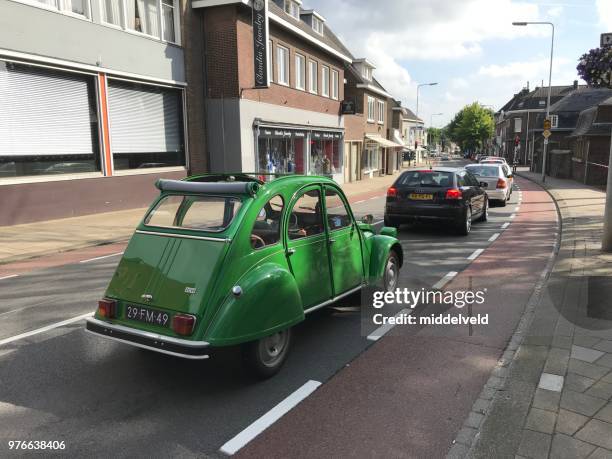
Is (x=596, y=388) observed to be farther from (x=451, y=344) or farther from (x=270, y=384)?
(x=270, y=384)

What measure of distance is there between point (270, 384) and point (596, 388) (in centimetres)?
254

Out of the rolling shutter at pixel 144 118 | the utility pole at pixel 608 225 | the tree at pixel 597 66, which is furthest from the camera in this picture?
the rolling shutter at pixel 144 118

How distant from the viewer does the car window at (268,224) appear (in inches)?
158

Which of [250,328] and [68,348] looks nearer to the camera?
[250,328]

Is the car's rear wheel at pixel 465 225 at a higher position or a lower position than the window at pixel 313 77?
lower

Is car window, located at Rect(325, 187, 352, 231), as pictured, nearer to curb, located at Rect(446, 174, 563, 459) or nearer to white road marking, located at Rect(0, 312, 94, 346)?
curb, located at Rect(446, 174, 563, 459)

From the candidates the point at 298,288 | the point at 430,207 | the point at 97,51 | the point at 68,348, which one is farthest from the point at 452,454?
the point at 97,51

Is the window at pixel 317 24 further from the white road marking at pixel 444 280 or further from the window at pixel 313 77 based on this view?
the white road marking at pixel 444 280

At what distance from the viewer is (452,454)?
9.81 feet

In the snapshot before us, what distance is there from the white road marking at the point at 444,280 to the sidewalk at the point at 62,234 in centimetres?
783

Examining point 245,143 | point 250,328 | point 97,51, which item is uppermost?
point 97,51

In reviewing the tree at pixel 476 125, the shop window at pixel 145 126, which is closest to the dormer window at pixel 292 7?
the shop window at pixel 145 126

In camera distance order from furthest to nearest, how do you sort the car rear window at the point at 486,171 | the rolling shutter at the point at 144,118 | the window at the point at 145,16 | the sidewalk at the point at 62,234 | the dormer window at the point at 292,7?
the dormer window at the point at 292,7, the car rear window at the point at 486,171, the rolling shutter at the point at 144,118, the window at the point at 145,16, the sidewalk at the point at 62,234

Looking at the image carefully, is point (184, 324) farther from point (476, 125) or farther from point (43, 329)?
point (476, 125)
